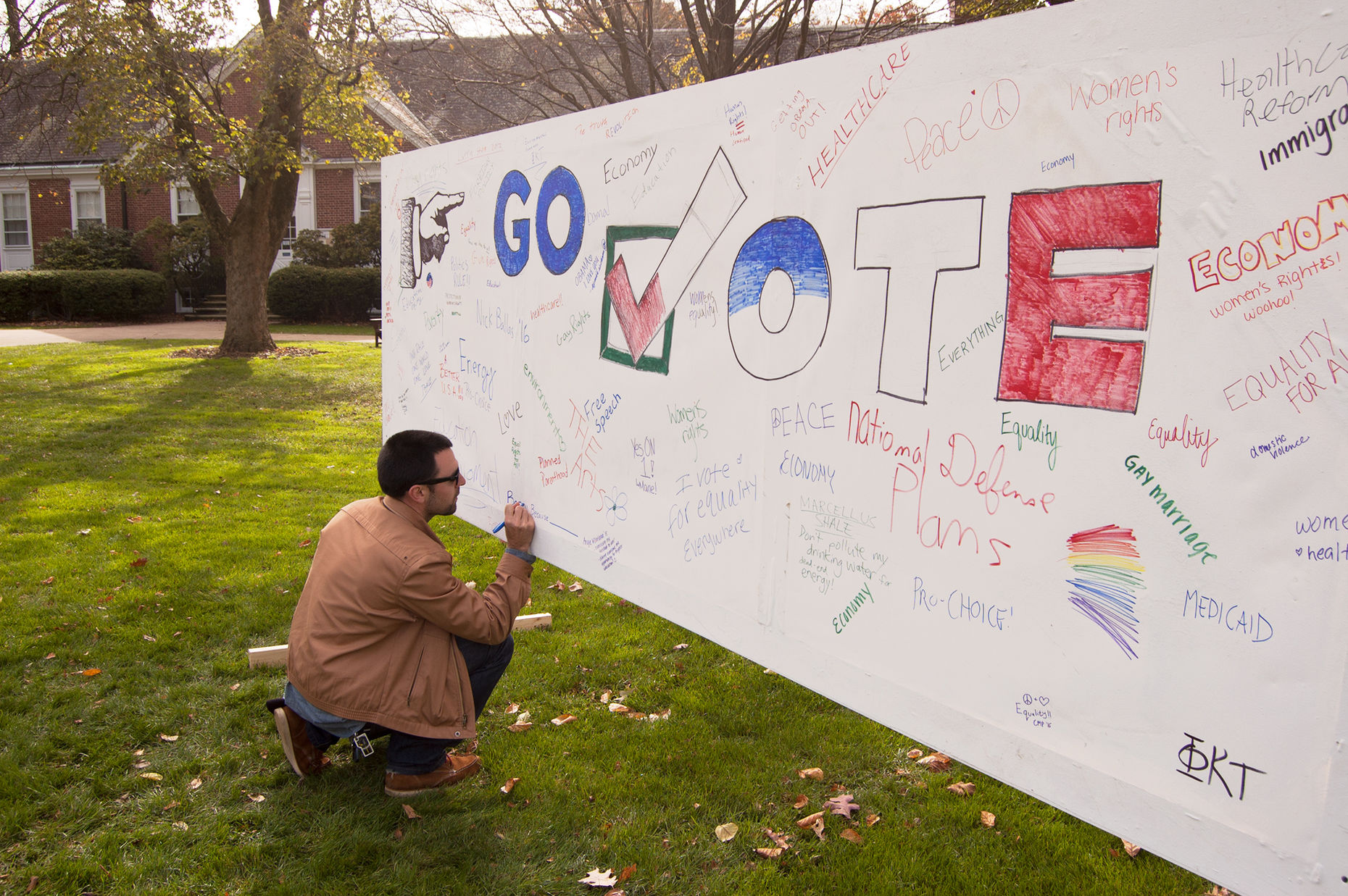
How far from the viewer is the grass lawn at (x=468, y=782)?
3242 millimetres

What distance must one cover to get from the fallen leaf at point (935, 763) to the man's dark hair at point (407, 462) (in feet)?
7.80

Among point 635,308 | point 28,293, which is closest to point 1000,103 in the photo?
point 635,308

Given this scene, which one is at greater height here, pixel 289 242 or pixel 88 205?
pixel 88 205

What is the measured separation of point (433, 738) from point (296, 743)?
2.03ft

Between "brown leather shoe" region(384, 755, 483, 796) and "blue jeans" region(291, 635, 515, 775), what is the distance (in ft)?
0.07

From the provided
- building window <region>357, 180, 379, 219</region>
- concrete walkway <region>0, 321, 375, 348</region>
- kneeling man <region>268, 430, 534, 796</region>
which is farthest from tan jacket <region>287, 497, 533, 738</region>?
building window <region>357, 180, 379, 219</region>

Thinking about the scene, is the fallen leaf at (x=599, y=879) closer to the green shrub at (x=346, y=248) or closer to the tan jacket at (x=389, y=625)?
the tan jacket at (x=389, y=625)

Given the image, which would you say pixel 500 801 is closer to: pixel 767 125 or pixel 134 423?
pixel 767 125

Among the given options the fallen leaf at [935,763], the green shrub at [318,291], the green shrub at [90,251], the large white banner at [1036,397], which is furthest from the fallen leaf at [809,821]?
the green shrub at [90,251]

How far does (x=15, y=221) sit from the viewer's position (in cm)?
3269

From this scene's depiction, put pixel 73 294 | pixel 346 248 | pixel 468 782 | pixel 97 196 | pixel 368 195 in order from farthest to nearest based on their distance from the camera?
pixel 97 196
pixel 368 195
pixel 346 248
pixel 73 294
pixel 468 782

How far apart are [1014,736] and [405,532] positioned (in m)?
2.24

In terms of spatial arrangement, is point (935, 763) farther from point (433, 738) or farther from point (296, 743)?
point (296, 743)

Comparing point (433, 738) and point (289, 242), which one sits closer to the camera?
point (433, 738)
